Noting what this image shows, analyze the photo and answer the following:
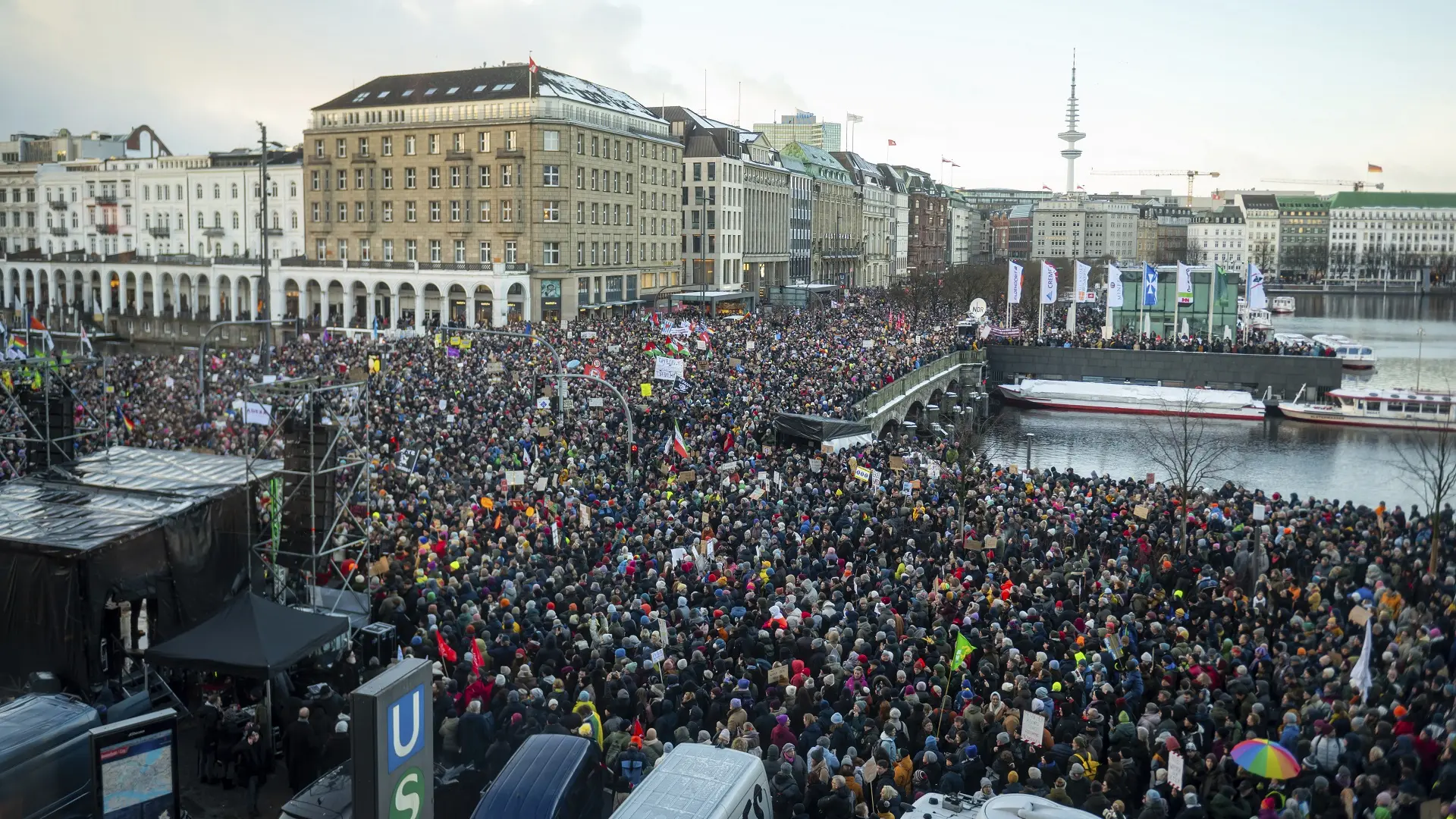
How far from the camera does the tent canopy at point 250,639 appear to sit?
14.0m

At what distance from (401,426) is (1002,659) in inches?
782

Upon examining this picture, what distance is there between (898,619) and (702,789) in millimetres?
6771

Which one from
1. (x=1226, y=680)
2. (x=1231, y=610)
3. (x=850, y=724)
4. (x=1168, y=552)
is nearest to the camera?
(x=850, y=724)

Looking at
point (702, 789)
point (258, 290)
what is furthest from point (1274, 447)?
point (258, 290)

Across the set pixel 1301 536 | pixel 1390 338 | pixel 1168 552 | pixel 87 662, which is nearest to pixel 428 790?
pixel 87 662

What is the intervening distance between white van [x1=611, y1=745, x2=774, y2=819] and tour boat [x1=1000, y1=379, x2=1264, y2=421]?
55.1 m

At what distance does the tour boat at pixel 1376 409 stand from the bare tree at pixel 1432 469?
1.11 meters

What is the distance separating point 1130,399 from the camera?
6562cm

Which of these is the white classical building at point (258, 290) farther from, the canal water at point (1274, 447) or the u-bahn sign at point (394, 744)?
the u-bahn sign at point (394, 744)

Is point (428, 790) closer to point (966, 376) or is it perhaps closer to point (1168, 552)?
point (1168, 552)

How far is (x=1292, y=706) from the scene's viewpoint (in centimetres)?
1349

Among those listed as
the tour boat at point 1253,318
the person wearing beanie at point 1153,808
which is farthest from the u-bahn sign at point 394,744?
the tour boat at point 1253,318

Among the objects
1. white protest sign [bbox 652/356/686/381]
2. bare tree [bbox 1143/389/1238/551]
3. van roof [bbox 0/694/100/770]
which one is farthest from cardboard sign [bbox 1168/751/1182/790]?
white protest sign [bbox 652/356/686/381]

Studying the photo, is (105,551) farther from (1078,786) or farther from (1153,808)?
(1153,808)
